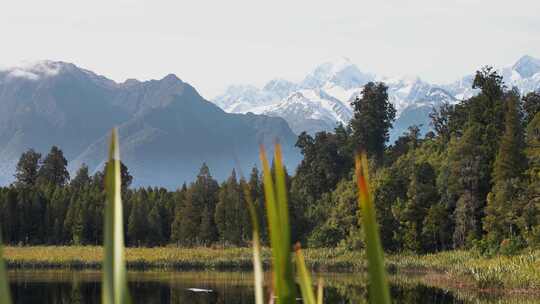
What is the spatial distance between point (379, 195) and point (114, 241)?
58000mm

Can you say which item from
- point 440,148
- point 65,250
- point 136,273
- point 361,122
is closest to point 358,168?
point 136,273

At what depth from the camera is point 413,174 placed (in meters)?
56.7

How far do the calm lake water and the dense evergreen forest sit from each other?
6.51 m

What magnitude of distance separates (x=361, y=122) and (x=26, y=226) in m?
30.7

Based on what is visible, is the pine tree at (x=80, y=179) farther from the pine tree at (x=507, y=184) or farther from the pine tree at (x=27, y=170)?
the pine tree at (x=507, y=184)

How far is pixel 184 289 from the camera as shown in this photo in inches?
1409

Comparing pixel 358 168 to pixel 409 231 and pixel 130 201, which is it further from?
pixel 130 201

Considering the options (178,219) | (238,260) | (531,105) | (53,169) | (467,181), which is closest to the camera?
(467,181)

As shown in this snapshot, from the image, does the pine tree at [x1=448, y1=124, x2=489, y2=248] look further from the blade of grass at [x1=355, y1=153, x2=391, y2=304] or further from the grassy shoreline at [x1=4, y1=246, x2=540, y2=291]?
the blade of grass at [x1=355, y1=153, x2=391, y2=304]

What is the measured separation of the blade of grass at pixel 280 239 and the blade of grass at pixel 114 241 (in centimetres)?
23

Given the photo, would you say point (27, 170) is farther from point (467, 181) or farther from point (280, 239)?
point (280, 239)

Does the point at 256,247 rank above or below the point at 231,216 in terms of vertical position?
below

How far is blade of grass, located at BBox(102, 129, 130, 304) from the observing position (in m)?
1.23

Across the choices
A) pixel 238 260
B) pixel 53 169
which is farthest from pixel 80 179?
pixel 238 260
